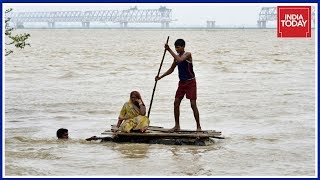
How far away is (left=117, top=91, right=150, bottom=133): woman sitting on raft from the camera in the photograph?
1001 cm

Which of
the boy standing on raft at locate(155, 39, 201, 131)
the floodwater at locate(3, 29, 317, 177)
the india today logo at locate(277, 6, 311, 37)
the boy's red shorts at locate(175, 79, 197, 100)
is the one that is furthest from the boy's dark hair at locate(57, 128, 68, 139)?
the india today logo at locate(277, 6, 311, 37)

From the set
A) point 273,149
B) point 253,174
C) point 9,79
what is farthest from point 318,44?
point 9,79

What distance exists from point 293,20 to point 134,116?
3.57m

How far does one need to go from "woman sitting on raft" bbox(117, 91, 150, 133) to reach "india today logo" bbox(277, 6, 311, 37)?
9.39 feet

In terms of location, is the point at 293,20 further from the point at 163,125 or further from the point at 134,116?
the point at 134,116

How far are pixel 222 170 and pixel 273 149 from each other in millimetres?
1749

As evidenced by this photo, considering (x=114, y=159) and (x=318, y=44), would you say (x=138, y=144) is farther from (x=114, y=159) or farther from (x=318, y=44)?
(x=318, y=44)

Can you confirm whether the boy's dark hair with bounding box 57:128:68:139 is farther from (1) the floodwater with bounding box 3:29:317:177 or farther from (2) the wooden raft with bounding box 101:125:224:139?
(2) the wooden raft with bounding box 101:125:224:139

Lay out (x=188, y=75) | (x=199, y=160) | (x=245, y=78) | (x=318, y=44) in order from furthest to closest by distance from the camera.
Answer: (x=245, y=78) → (x=188, y=75) → (x=199, y=160) → (x=318, y=44)

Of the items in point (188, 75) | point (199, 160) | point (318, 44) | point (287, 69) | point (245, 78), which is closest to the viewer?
point (318, 44)

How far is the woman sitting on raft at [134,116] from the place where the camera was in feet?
32.8

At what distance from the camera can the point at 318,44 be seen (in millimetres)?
8195

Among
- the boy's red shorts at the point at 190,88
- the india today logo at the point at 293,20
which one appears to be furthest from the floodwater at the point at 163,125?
the india today logo at the point at 293,20

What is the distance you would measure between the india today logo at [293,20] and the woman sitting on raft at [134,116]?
286 centimetres
